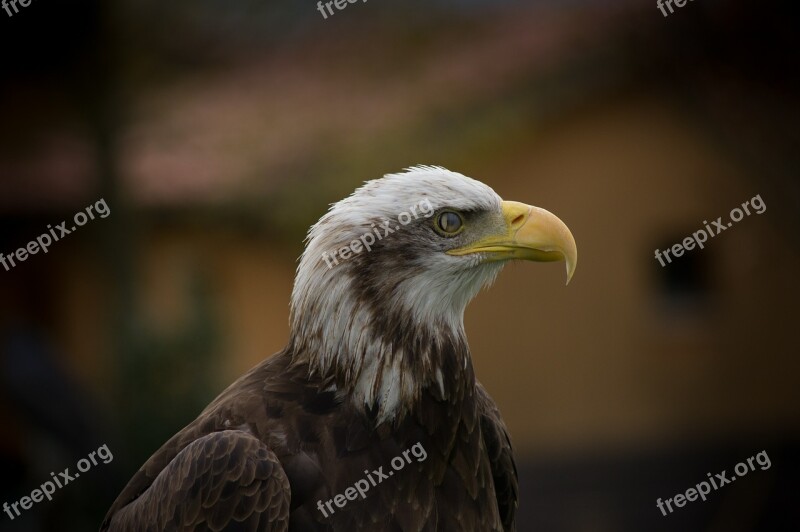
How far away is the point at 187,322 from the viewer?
6.57 m

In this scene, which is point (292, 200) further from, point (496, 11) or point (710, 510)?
point (710, 510)

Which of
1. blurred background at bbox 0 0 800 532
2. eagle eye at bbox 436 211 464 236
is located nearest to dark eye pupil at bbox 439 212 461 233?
eagle eye at bbox 436 211 464 236

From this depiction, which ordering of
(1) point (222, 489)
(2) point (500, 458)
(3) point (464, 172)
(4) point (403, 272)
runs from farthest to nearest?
1. (3) point (464, 172)
2. (2) point (500, 458)
3. (4) point (403, 272)
4. (1) point (222, 489)

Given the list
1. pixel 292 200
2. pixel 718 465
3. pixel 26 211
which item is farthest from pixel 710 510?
pixel 26 211

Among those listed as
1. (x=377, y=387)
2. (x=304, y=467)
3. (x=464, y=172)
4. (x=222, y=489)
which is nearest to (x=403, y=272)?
(x=377, y=387)

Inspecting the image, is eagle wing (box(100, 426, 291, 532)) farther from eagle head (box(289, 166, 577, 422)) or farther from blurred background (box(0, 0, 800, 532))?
blurred background (box(0, 0, 800, 532))

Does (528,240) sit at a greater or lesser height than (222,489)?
greater

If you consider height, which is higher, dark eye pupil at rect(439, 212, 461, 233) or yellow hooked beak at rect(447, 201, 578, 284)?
dark eye pupil at rect(439, 212, 461, 233)

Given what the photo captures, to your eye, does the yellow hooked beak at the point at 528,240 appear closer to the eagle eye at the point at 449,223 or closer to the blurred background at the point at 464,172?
the eagle eye at the point at 449,223

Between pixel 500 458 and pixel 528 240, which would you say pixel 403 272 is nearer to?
pixel 528 240

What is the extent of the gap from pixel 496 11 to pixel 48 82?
5312 mm

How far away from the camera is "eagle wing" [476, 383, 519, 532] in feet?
A: 11.1

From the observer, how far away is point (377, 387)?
9.50 ft

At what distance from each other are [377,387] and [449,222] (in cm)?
54
